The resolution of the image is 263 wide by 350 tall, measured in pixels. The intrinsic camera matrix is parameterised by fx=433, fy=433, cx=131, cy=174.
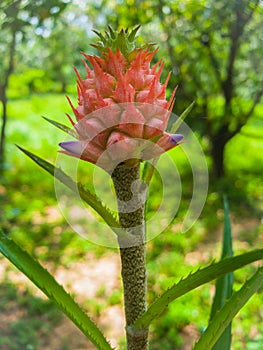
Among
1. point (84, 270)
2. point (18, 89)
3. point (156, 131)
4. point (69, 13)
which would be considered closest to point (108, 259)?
point (84, 270)

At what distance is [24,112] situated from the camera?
5090 millimetres

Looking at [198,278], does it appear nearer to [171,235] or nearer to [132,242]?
[132,242]

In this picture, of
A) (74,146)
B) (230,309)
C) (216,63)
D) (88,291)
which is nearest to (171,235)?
(88,291)

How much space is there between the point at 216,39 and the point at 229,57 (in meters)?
0.17

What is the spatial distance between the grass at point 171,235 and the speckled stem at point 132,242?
0.99 meters

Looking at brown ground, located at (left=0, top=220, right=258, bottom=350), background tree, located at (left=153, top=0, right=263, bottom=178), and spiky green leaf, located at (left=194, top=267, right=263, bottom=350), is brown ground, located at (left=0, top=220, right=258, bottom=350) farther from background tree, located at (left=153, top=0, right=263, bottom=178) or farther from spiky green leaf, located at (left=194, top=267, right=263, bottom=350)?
spiky green leaf, located at (left=194, top=267, right=263, bottom=350)

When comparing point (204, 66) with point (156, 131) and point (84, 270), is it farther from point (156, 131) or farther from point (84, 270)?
point (156, 131)

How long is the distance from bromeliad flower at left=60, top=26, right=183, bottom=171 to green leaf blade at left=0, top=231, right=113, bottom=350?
129 mm

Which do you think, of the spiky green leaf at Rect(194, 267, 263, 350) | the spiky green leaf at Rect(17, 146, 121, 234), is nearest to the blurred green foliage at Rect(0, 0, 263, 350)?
the spiky green leaf at Rect(194, 267, 263, 350)

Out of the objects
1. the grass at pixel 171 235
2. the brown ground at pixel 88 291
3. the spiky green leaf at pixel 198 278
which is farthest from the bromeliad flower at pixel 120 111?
the brown ground at pixel 88 291

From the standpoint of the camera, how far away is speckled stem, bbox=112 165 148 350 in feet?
1.44

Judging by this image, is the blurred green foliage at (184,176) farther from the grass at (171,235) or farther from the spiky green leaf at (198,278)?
the spiky green leaf at (198,278)

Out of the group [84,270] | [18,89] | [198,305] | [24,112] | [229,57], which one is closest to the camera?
[198,305]

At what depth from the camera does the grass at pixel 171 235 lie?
1.67 m
